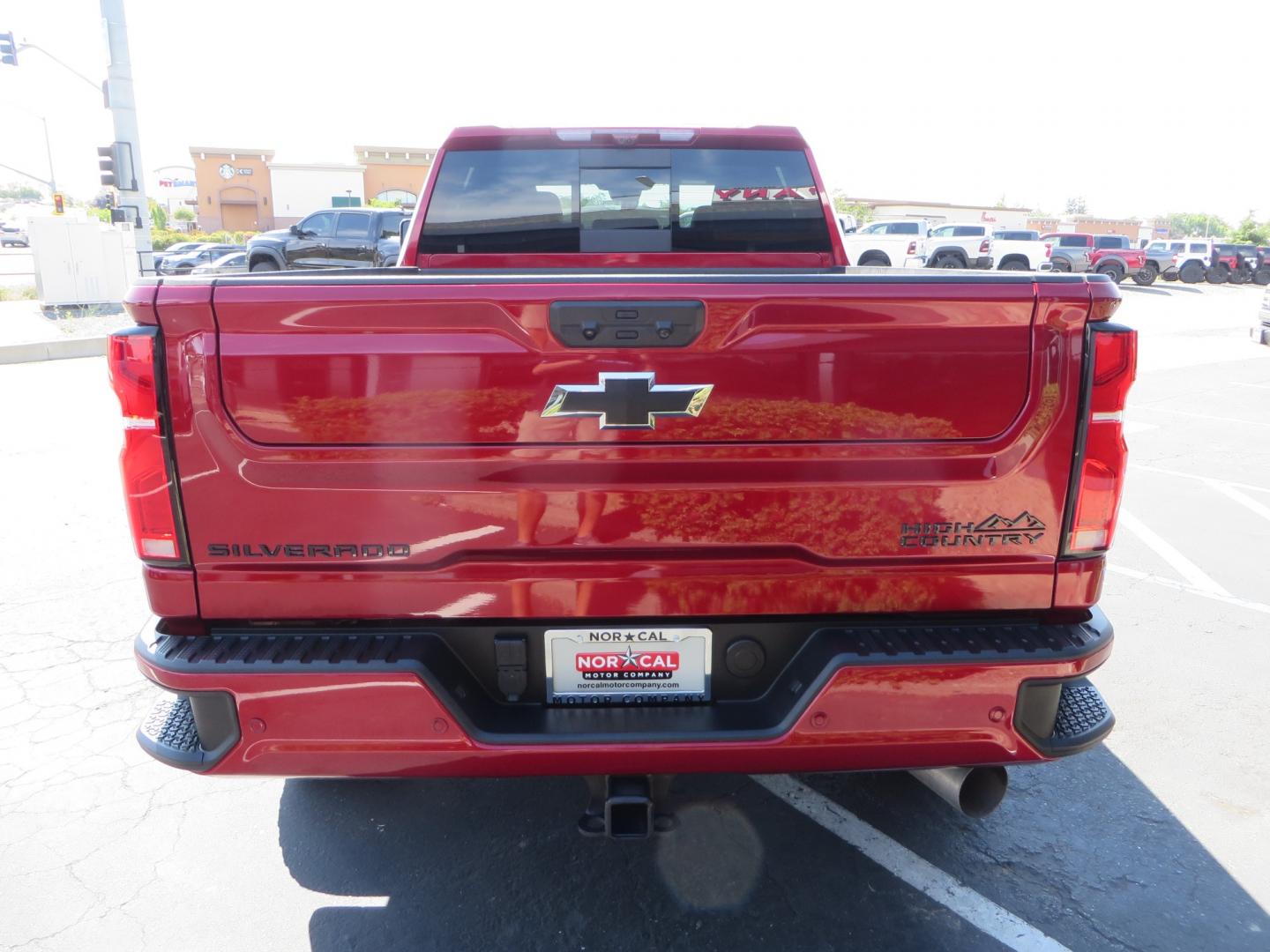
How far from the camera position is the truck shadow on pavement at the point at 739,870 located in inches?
99.6

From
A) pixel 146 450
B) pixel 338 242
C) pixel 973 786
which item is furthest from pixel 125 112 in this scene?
pixel 973 786

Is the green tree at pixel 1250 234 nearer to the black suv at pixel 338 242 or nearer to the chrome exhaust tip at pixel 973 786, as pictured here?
the black suv at pixel 338 242

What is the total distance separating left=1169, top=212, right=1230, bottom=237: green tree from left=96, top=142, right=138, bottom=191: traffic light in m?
117

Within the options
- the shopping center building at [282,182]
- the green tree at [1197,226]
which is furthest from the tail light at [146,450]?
the green tree at [1197,226]

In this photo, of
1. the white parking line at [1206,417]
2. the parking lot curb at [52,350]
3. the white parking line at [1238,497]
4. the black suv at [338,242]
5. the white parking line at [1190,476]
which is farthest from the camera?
the black suv at [338,242]

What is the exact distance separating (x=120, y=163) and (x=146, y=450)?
1455cm

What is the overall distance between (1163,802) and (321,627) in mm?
2914

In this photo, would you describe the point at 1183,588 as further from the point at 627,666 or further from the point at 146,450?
the point at 146,450

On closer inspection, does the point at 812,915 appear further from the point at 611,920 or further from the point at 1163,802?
the point at 1163,802

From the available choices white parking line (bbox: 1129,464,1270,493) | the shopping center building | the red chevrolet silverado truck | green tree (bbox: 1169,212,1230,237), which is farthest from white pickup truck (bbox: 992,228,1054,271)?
green tree (bbox: 1169,212,1230,237)

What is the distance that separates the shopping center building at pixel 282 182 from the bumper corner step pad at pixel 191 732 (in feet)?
210

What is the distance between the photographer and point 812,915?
8.50 feet

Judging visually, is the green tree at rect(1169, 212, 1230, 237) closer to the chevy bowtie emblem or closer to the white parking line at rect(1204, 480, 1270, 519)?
the white parking line at rect(1204, 480, 1270, 519)

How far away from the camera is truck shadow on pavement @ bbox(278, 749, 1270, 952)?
99.6 inches
